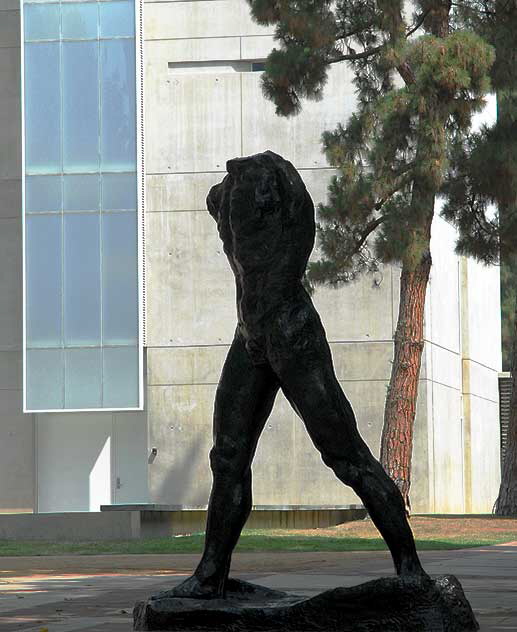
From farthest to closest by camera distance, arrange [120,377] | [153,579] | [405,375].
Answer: [120,377], [405,375], [153,579]

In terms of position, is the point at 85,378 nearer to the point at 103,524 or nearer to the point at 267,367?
the point at 103,524

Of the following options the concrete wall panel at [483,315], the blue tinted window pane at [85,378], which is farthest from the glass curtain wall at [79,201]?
the concrete wall panel at [483,315]

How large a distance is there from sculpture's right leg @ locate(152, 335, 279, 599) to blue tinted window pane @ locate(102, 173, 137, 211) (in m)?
24.9

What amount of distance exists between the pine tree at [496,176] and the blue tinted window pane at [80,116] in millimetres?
8783

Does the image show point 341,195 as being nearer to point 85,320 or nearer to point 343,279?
point 343,279

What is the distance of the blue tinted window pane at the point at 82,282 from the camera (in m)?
30.6

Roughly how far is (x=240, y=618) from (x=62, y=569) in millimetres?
6680

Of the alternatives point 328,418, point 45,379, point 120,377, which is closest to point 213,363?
point 120,377

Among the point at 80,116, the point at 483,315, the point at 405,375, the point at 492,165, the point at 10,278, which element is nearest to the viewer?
the point at 405,375

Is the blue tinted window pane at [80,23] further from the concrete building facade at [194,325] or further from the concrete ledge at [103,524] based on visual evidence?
the concrete ledge at [103,524]

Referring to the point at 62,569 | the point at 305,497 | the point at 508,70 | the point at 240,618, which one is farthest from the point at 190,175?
the point at 240,618

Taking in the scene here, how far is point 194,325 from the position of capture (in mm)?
32000

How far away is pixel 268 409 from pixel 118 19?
26.0 metres

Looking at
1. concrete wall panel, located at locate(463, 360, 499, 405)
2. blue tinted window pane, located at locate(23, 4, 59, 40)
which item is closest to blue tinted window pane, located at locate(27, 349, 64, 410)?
blue tinted window pane, located at locate(23, 4, 59, 40)
